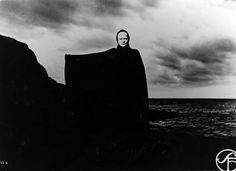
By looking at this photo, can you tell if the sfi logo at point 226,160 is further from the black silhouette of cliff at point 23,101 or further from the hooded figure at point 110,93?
the black silhouette of cliff at point 23,101

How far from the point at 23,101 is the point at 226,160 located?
4.27 metres

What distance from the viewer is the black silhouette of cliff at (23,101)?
18.7 feet

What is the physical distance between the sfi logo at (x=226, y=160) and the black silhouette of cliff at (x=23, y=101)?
3338 millimetres

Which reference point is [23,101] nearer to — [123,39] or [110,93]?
[110,93]

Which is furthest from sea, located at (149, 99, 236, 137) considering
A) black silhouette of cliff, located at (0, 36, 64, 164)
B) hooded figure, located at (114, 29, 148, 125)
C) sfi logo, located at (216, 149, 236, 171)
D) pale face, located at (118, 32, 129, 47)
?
black silhouette of cliff, located at (0, 36, 64, 164)

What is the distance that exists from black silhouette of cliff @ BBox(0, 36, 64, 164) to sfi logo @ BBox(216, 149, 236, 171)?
11.0 feet

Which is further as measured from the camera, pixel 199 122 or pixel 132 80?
pixel 199 122

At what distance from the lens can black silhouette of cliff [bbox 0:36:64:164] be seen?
5691 millimetres

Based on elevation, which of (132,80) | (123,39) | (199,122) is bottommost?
(199,122)

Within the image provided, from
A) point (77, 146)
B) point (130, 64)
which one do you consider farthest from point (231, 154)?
point (77, 146)

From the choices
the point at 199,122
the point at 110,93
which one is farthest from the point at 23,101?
the point at 199,122

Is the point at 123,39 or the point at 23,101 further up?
the point at 123,39

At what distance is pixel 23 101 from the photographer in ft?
19.3

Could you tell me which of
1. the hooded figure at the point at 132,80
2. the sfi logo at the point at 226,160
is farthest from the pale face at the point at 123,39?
the sfi logo at the point at 226,160
